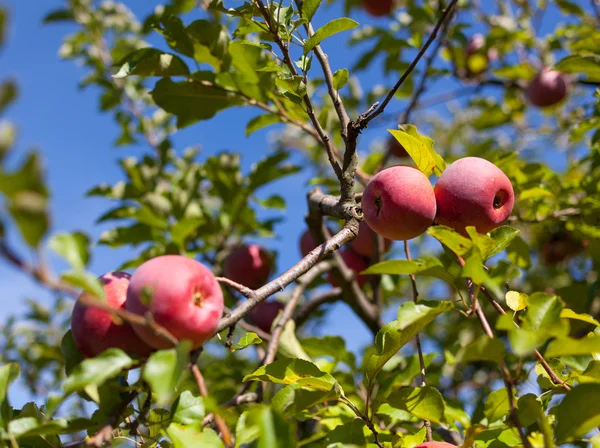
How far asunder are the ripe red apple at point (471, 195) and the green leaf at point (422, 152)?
0.27 ft

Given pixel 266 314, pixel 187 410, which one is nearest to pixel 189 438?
pixel 187 410

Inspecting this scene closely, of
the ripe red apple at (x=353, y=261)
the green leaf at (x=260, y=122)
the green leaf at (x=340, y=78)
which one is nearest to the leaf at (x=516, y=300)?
the green leaf at (x=340, y=78)

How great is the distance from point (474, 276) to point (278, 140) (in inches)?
252

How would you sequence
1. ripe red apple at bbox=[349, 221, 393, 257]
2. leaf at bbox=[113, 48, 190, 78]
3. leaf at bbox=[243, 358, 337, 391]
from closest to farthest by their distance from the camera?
leaf at bbox=[243, 358, 337, 391] → leaf at bbox=[113, 48, 190, 78] → ripe red apple at bbox=[349, 221, 393, 257]

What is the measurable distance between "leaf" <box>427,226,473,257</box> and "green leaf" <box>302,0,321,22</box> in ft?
2.16

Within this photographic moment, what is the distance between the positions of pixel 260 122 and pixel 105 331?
1.19 meters

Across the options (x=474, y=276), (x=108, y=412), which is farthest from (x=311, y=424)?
(x=474, y=276)

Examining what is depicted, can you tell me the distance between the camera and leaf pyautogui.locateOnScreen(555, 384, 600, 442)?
911 mm

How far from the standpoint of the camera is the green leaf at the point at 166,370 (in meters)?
0.76

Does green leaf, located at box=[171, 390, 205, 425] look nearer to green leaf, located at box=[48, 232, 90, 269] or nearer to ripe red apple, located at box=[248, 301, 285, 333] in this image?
green leaf, located at box=[48, 232, 90, 269]

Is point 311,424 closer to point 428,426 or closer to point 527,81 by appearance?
point 428,426

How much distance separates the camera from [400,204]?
1226 millimetres

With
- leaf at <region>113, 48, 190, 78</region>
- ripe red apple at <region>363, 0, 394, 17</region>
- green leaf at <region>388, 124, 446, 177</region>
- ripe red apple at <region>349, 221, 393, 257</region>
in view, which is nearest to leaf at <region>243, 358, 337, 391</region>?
green leaf at <region>388, 124, 446, 177</region>

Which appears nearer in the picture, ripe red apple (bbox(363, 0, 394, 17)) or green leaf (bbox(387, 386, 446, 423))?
green leaf (bbox(387, 386, 446, 423))
